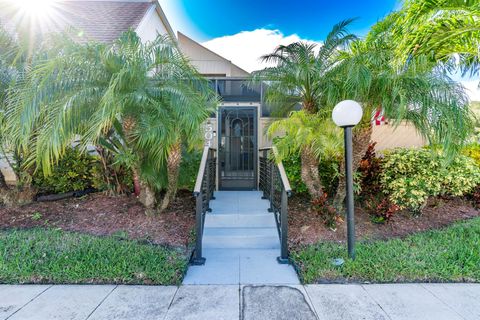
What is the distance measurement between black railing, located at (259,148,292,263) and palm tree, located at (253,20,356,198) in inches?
21.2

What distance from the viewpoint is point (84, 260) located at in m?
3.42

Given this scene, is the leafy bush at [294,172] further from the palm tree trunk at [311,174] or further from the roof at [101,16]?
the roof at [101,16]

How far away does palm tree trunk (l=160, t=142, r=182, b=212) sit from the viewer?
4.41 metres

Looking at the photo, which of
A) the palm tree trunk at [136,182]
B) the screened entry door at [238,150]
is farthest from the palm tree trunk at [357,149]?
the palm tree trunk at [136,182]

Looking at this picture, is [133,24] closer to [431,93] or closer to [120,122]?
[120,122]

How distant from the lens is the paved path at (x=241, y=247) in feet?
10.9

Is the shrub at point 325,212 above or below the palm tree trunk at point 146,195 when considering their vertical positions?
below

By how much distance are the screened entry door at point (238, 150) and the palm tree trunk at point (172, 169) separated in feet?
6.31

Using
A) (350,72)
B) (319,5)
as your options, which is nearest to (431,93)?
(350,72)

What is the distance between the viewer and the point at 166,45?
4023 millimetres

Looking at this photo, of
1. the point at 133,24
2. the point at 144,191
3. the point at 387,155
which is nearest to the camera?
the point at 144,191

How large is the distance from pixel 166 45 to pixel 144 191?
2684mm

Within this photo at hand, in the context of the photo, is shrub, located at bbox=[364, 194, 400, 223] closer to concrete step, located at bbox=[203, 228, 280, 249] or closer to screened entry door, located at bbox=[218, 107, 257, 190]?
concrete step, located at bbox=[203, 228, 280, 249]

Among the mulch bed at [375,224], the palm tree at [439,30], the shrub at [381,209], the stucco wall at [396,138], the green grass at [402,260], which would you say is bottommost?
the green grass at [402,260]
